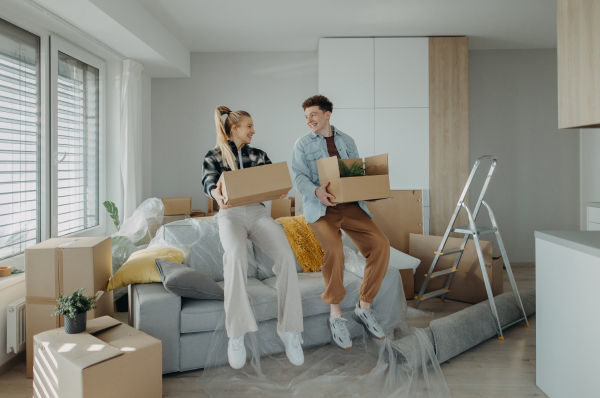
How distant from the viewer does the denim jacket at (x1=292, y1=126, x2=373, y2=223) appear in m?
2.25

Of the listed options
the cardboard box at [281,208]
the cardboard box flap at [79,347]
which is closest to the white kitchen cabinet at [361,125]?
the cardboard box at [281,208]

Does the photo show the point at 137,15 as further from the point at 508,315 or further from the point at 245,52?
the point at 508,315

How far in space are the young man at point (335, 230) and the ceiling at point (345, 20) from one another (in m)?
1.67

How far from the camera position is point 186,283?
84.0 inches

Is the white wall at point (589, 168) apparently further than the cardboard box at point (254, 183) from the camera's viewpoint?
Yes

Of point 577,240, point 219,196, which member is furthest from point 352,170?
point 577,240

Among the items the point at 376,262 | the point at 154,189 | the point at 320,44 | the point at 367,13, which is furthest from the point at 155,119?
the point at 376,262

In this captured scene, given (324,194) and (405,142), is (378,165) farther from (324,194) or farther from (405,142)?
(405,142)

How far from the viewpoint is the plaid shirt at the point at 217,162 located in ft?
7.00

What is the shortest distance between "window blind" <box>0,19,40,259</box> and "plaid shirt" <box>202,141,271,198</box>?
1.45 metres

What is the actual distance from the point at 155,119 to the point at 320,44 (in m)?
2.15

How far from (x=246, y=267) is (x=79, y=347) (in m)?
0.81

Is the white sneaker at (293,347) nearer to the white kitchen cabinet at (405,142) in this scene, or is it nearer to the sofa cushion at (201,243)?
the sofa cushion at (201,243)

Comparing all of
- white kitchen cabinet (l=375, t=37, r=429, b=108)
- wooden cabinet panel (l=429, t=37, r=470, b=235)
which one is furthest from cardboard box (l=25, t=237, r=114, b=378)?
wooden cabinet panel (l=429, t=37, r=470, b=235)
